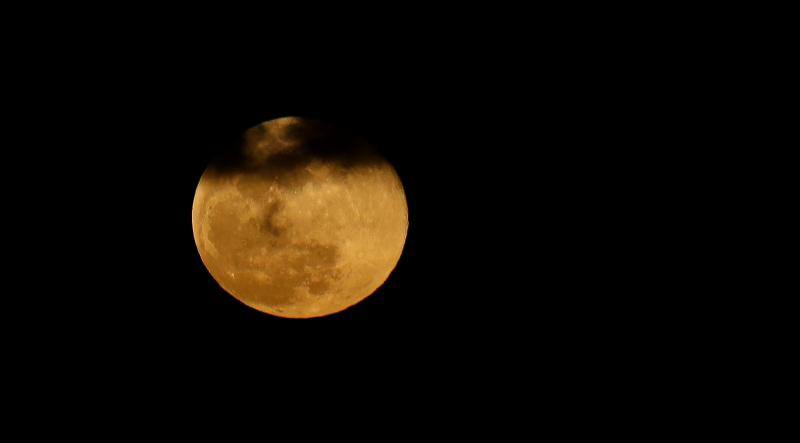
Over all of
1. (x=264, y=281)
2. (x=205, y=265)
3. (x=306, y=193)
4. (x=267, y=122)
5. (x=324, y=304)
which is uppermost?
(x=267, y=122)

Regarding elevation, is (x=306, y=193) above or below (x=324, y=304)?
above

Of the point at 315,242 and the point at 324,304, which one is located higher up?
the point at 315,242

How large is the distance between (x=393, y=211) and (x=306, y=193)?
0.54m

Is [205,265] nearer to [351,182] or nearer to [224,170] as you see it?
[224,170]

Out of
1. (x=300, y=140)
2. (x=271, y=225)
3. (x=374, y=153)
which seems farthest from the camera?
(x=374, y=153)

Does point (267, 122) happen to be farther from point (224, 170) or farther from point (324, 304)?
point (324, 304)

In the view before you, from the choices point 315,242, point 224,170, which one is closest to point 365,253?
point 315,242

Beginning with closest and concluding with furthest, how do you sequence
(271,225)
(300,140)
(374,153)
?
(271,225) < (300,140) < (374,153)

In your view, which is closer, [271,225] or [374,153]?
[271,225]

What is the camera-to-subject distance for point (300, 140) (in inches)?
101

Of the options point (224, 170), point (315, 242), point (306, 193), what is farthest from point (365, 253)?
point (224, 170)

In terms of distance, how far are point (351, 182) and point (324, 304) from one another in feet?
2.49

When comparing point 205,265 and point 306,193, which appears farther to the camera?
point 205,265

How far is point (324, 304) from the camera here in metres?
2.71
